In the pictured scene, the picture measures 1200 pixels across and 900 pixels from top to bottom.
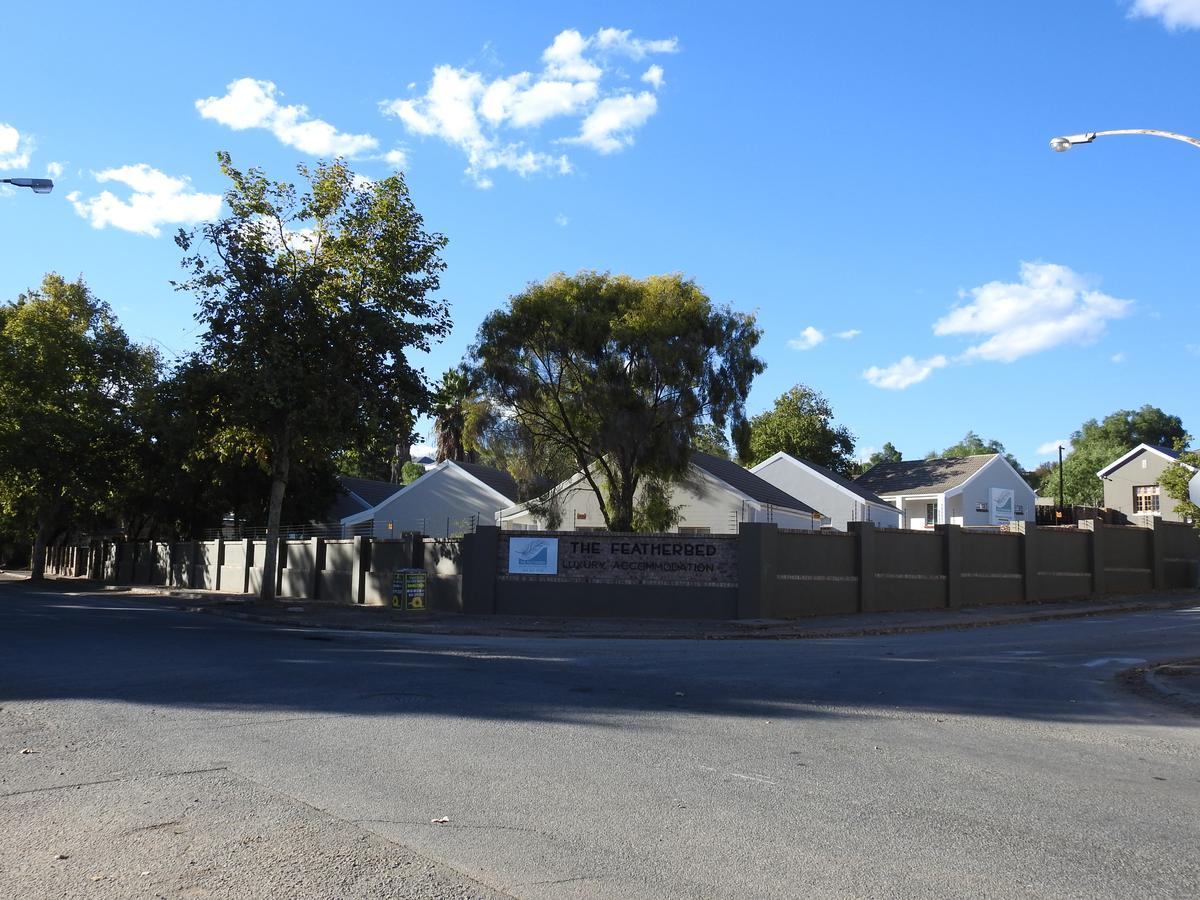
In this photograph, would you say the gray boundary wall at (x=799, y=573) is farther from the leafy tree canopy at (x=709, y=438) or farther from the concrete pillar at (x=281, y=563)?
the leafy tree canopy at (x=709, y=438)

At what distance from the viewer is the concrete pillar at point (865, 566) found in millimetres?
26109

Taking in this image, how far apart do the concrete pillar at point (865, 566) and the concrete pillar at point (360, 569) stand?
47.1ft

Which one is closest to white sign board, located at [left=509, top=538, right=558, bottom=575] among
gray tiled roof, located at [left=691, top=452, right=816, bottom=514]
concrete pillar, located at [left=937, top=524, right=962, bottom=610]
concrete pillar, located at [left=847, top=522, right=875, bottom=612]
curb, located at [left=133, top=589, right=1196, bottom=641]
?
curb, located at [left=133, top=589, right=1196, bottom=641]

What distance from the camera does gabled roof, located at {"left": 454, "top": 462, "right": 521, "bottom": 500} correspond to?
45.7 metres

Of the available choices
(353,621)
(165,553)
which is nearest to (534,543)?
(353,621)

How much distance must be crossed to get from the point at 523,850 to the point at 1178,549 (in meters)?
39.1

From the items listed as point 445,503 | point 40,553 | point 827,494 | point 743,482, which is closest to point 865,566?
point 743,482

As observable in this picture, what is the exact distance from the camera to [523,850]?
17.4ft

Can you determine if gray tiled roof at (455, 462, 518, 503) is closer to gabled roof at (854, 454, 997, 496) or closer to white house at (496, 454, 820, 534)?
white house at (496, 454, 820, 534)

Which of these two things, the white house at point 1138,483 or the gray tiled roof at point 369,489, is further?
the gray tiled roof at point 369,489

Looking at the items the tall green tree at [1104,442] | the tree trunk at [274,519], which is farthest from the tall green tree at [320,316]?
the tall green tree at [1104,442]

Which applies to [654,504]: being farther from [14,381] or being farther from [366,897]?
[14,381]

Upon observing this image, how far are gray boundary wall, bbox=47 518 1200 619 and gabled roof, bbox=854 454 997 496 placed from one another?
511 inches

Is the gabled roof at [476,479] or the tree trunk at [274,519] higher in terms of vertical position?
the gabled roof at [476,479]
